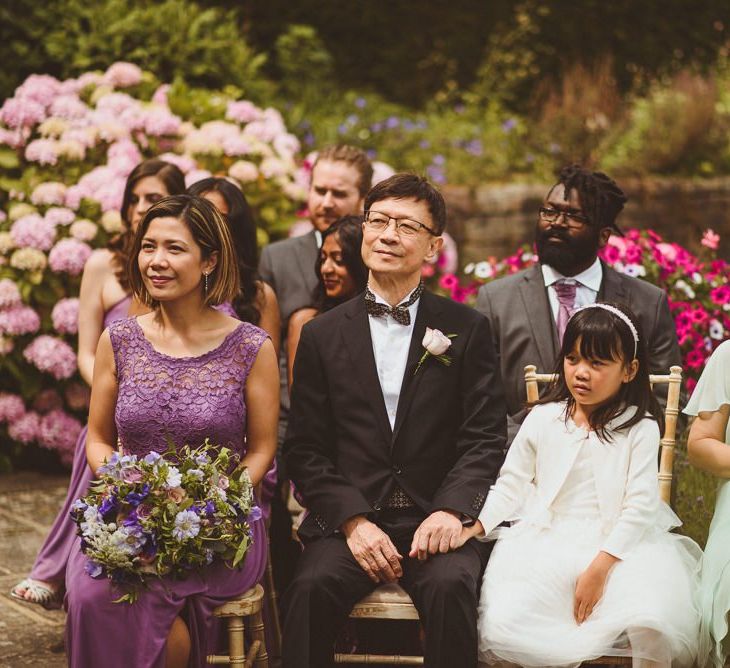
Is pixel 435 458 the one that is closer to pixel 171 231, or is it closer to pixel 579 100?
pixel 171 231

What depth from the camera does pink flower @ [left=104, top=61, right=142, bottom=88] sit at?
7.79m

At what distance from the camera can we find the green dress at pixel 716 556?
399 cm

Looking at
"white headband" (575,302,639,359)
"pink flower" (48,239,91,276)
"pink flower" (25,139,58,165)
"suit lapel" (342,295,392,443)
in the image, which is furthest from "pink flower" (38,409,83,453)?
"white headband" (575,302,639,359)

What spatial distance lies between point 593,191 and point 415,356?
118cm

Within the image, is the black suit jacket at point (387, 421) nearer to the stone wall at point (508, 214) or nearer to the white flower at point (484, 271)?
the white flower at point (484, 271)

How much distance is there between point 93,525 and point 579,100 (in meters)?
8.93

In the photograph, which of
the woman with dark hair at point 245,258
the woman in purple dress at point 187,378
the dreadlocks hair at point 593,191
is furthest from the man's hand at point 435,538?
the dreadlocks hair at point 593,191

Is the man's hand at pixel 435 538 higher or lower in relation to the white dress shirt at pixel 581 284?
lower

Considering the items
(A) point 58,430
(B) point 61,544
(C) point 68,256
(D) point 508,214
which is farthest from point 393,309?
(D) point 508,214

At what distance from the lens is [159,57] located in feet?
27.9

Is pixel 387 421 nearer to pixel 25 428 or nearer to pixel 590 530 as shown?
pixel 590 530

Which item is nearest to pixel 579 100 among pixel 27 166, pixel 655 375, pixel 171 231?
pixel 27 166

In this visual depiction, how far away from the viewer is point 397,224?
439 centimetres

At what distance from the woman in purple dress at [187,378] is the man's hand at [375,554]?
1.13 feet
